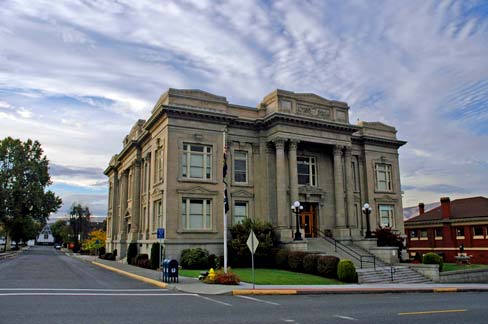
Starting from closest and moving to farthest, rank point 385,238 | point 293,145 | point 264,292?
point 264,292 → point 293,145 → point 385,238

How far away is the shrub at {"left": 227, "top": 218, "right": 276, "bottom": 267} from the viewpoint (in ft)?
101

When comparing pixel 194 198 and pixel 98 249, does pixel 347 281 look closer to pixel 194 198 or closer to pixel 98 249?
pixel 194 198

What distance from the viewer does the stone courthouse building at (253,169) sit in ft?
105

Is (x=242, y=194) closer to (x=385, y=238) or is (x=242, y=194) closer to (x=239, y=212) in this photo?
(x=239, y=212)

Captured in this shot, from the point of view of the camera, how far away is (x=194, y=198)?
32.3m

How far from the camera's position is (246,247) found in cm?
3070

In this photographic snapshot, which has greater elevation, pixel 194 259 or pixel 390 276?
pixel 194 259

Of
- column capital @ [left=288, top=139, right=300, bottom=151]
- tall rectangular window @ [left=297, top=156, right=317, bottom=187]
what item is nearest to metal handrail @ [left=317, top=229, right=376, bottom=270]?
tall rectangular window @ [left=297, top=156, right=317, bottom=187]

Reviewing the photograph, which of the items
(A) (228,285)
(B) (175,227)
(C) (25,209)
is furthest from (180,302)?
(C) (25,209)

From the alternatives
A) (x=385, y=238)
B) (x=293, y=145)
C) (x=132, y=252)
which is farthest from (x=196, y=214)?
(x=385, y=238)

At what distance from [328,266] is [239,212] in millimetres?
10859

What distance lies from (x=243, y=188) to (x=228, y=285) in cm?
1470

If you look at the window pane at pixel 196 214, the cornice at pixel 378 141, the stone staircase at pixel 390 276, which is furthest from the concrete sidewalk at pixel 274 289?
the cornice at pixel 378 141

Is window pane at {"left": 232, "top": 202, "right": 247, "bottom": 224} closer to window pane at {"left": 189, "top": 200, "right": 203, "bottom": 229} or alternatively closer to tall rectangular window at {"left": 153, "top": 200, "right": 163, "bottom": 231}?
window pane at {"left": 189, "top": 200, "right": 203, "bottom": 229}
